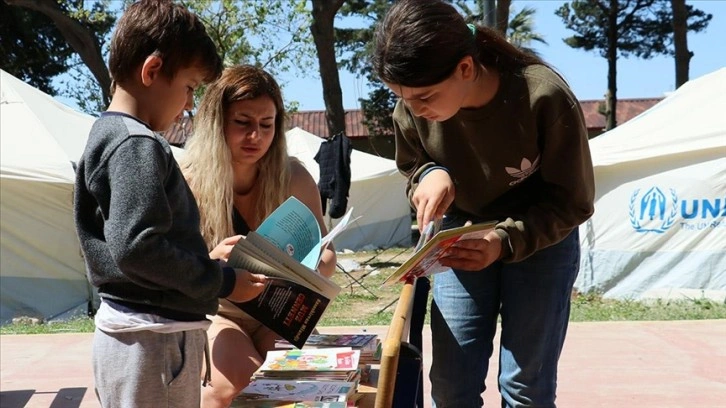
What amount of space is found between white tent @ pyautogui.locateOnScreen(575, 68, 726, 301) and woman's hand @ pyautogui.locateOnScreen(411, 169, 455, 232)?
24.1ft

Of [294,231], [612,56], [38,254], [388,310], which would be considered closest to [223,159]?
[294,231]

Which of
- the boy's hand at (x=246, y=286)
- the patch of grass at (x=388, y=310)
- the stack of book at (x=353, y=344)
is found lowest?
the patch of grass at (x=388, y=310)

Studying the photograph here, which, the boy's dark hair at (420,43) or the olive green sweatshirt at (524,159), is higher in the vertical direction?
the boy's dark hair at (420,43)

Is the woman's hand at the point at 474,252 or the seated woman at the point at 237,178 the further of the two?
the seated woman at the point at 237,178

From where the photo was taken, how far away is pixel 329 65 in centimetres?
1568

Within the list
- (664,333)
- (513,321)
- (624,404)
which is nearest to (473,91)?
(513,321)

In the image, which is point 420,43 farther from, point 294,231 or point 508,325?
point 508,325

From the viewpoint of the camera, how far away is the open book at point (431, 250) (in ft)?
6.15

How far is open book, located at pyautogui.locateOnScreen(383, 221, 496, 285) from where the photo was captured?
1876 mm

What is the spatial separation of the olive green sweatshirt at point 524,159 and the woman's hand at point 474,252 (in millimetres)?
43

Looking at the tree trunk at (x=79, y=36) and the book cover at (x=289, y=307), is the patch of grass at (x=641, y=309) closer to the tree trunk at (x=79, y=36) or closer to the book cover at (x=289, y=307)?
the book cover at (x=289, y=307)

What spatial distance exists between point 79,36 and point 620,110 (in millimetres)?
25639

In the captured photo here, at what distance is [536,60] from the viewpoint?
2295mm

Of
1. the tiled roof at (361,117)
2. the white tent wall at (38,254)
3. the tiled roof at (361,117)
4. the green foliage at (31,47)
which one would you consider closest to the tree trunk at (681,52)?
the white tent wall at (38,254)
